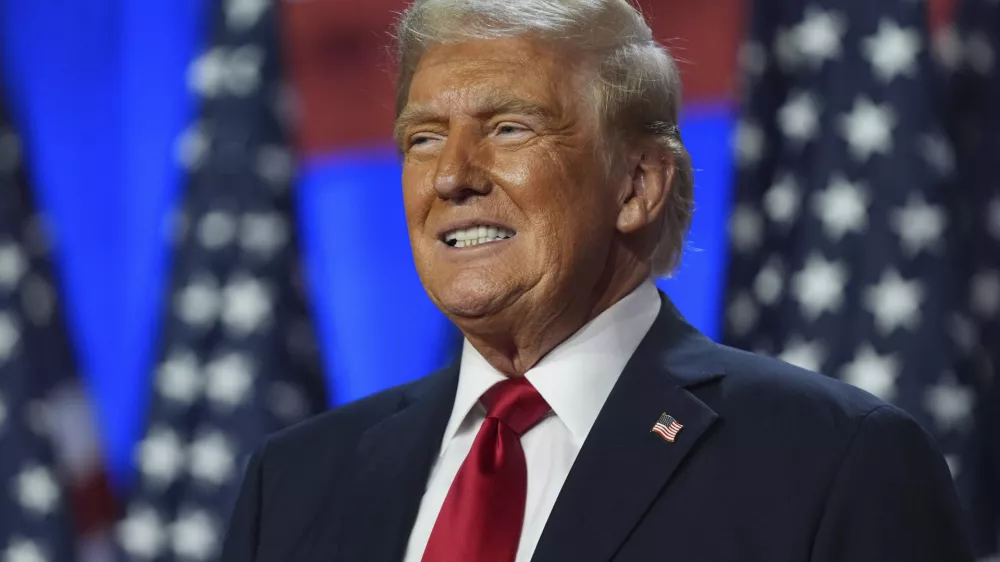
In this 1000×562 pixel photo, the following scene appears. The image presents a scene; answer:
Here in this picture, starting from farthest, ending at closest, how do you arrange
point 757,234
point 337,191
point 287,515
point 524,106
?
1. point 337,191
2. point 757,234
3. point 287,515
4. point 524,106

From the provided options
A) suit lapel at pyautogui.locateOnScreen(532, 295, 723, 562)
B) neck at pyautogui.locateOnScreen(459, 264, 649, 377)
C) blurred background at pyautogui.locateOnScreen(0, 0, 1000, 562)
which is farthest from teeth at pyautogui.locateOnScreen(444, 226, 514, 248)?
blurred background at pyautogui.locateOnScreen(0, 0, 1000, 562)

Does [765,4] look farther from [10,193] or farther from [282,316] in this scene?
[10,193]

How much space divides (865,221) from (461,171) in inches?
61.4

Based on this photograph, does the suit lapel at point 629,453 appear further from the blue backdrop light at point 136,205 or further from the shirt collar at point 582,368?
the blue backdrop light at point 136,205

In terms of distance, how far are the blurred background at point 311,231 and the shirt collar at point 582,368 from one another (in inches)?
49.4

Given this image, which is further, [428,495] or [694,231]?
[694,231]

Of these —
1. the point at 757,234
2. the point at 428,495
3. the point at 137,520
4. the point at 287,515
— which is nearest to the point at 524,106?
the point at 428,495

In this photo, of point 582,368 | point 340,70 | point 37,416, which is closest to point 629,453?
point 582,368

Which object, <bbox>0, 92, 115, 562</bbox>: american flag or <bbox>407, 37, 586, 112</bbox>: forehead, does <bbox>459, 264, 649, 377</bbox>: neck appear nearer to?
<bbox>407, 37, 586, 112</bbox>: forehead

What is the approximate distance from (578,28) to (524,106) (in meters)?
0.15

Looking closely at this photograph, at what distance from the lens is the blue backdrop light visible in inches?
131

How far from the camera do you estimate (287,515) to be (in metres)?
1.78

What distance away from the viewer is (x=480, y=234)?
163 cm

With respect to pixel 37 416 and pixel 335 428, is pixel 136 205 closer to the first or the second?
pixel 37 416
